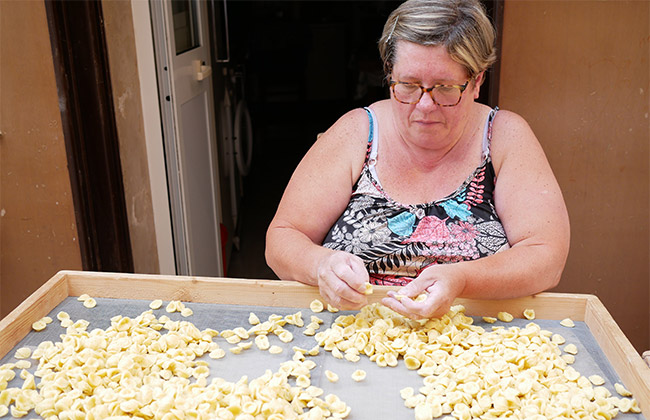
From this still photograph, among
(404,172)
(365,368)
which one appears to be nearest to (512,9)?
(404,172)

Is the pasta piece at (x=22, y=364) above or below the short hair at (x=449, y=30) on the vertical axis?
below

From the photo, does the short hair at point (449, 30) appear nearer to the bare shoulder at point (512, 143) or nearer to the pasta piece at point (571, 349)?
the bare shoulder at point (512, 143)

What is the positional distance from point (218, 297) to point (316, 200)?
1.20 ft

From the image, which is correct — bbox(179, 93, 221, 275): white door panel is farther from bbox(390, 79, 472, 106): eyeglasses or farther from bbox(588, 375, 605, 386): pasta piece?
bbox(588, 375, 605, 386): pasta piece

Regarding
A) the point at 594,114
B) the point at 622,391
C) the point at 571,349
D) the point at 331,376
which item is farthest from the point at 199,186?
the point at 622,391

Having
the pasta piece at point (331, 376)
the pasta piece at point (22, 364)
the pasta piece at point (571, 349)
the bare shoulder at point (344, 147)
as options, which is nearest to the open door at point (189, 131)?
the bare shoulder at point (344, 147)

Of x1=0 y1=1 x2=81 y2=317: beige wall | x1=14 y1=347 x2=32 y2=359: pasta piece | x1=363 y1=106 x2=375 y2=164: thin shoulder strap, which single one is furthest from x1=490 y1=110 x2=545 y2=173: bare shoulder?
x1=0 y1=1 x2=81 y2=317: beige wall

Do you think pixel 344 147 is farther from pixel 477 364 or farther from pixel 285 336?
pixel 477 364

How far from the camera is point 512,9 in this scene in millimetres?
2164

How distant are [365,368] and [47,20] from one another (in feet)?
5.92

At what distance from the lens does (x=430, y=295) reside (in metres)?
1.19

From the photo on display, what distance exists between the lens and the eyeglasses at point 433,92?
1.40 m

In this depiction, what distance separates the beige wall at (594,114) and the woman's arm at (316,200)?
0.94 metres

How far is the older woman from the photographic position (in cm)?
132
